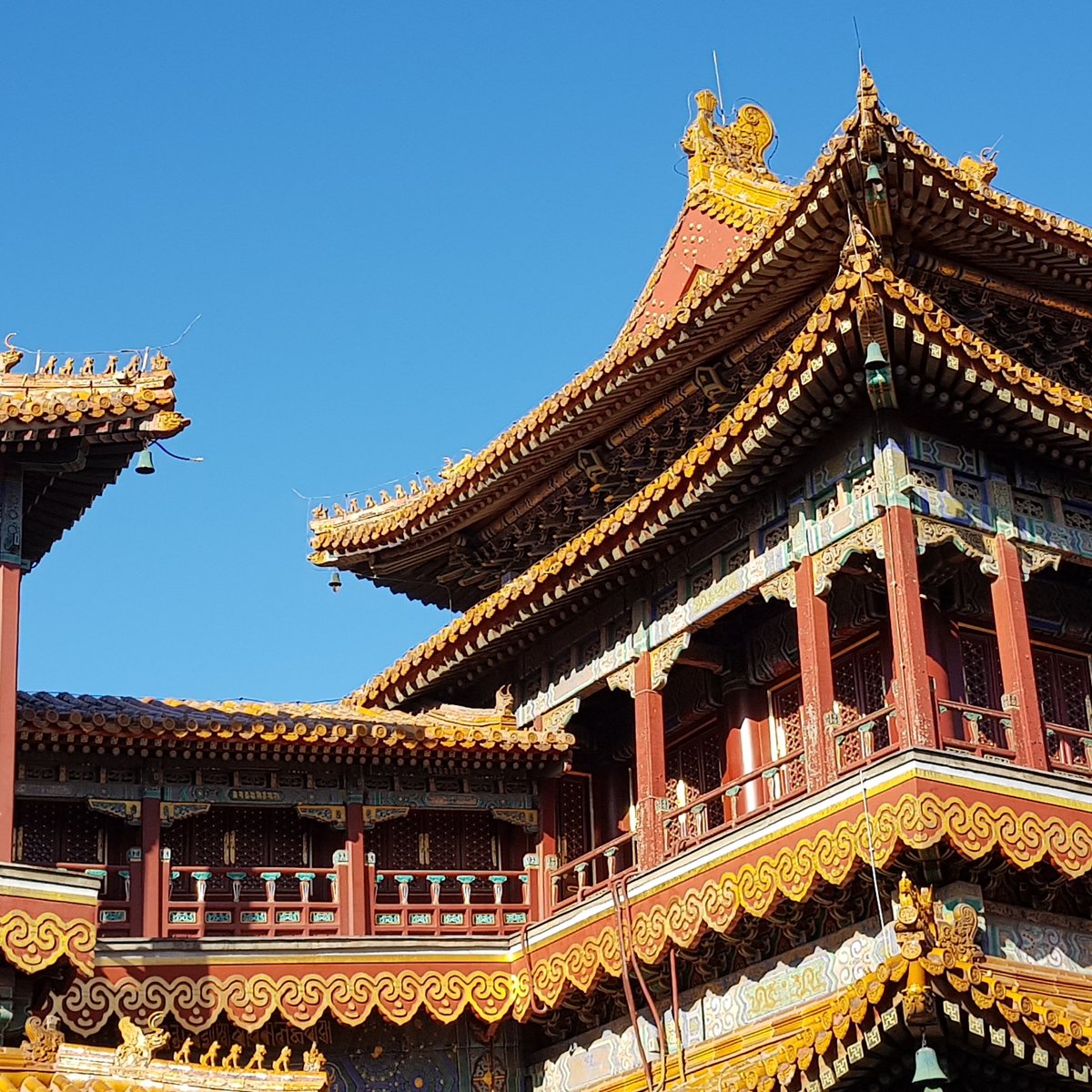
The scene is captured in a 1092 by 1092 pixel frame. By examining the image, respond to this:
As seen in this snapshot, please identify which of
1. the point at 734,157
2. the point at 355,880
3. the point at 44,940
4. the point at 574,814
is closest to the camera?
the point at 44,940

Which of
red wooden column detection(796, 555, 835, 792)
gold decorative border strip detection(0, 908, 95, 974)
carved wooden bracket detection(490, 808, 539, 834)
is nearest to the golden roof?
gold decorative border strip detection(0, 908, 95, 974)

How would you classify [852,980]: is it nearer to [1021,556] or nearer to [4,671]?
[1021,556]

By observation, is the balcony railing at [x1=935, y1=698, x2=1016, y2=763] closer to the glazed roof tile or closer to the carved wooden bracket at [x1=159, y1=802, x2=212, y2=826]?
the glazed roof tile

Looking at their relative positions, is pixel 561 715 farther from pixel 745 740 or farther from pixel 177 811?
pixel 177 811

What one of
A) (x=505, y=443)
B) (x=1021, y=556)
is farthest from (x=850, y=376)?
(x=505, y=443)

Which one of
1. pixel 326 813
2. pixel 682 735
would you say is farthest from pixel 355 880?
pixel 682 735

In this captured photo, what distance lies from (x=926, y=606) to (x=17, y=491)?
8201 millimetres

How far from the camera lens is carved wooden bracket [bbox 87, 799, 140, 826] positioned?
2036cm

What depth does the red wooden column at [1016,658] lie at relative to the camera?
17.5 meters

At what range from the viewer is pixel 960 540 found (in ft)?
59.5

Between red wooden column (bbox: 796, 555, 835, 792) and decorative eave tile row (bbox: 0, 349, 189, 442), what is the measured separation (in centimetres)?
570

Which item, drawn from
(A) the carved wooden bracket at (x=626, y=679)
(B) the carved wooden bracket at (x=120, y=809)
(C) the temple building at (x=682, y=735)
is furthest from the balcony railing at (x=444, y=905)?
(B) the carved wooden bracket at (x=120, y=809)

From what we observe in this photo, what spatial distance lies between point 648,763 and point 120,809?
16.5ft

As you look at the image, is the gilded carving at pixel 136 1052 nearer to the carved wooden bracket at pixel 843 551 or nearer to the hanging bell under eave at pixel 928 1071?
the hanging bell under eave at pixel 928 1071
